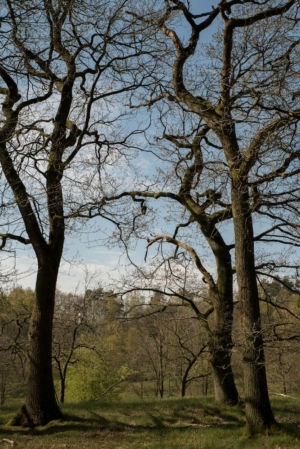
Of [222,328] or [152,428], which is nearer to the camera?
[152,428]

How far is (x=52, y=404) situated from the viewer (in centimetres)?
860

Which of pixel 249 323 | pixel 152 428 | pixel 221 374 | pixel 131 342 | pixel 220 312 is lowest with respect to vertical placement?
pixel 152 428

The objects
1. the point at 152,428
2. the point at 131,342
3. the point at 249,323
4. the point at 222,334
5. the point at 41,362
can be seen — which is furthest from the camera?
the point at 131,342

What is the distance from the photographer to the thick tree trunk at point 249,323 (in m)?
7.04

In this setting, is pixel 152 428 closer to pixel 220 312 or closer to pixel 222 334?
pixel 222 334

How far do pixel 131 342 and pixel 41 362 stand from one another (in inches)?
999

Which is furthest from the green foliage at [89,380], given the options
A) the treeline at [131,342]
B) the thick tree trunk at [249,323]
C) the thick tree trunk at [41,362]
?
Answer: the thick tree trunk at [249,323]

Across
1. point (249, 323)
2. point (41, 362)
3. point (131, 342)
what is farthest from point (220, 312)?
point (131, 342)

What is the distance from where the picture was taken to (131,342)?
109ft

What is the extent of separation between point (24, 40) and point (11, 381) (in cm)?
3337

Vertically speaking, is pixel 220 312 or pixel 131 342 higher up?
pixel 131 342

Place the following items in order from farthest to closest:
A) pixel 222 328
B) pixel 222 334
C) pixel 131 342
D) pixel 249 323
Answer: pixel 131 342 < pixel 222 334 < pixel 222 328 < pixel 249 323

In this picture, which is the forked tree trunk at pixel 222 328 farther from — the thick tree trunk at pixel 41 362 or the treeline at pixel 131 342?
the thick tree trunk at pixel 41 362

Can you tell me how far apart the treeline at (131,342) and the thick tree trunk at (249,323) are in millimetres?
284
